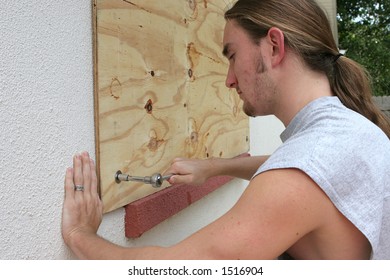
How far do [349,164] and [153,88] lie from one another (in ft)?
2.85

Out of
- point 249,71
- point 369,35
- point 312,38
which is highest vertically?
point 369,35

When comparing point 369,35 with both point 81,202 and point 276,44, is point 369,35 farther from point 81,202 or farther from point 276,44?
point 81,202

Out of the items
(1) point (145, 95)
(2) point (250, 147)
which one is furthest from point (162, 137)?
(2) point (250, 147)

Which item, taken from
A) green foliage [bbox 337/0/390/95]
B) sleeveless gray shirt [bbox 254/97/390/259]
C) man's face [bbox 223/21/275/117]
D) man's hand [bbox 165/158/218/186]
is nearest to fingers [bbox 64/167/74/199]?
man's hand [bbox 165/158/218/186]

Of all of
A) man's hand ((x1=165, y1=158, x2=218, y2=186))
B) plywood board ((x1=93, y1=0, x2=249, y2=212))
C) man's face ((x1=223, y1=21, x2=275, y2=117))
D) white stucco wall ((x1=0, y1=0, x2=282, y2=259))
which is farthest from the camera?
man's hand ((x1=165, y1=158, x2=218, y2=186))

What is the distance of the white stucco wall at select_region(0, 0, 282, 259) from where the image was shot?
3.63 feet

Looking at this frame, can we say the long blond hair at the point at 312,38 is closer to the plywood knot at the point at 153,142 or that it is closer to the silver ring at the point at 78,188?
the plywood knot at the point at 153,142

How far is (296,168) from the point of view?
3.80 feet

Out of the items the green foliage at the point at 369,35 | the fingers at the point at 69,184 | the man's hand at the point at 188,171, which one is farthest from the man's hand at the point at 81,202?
the green foliage at the point at 369,35

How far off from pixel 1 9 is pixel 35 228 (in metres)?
→ 0.56

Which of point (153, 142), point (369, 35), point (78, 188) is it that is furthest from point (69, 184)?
point (369, 35)

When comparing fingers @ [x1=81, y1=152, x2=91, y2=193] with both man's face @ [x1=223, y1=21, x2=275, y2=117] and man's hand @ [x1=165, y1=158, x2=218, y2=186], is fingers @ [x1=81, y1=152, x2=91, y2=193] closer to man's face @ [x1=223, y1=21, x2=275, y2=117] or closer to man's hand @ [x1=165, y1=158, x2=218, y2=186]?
man's hand @ [x1=165, y1=158, x2=218, y2=186]

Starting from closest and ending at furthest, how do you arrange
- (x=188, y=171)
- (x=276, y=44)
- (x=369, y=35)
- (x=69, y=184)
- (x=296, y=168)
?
1. (x=296, y=168)
2. (x=69, y=184)
3. (x=276, y=44)
4. (x=188, y=171)
5. (x=369, y=35)

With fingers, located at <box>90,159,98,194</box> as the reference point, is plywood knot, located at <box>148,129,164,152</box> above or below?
above
